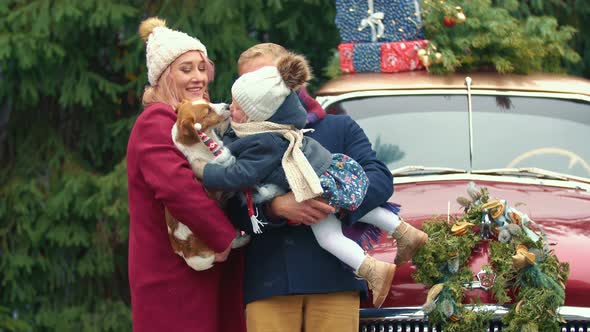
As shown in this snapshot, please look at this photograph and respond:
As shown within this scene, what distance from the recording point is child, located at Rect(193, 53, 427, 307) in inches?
158

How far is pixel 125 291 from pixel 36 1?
6.62ft

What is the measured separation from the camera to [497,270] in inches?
174

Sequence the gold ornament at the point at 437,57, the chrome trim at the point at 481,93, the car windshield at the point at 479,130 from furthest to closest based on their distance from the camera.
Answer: the gold ornament at the point at 437,57 < the chrome trim at the point at 481,93 < the car windshield at the point at 479,130

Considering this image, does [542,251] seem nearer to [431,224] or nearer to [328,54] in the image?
[431,224]

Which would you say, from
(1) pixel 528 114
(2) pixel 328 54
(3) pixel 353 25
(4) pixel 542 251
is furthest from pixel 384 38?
(4) pixel 542 251

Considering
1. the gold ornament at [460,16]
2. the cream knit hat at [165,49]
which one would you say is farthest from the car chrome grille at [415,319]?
the gold ornament at [460,16]

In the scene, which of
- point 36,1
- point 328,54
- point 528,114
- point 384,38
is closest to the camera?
point 528,114

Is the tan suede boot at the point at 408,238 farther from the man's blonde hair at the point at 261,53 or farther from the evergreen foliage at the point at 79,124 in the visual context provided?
the evergreen foliage at the point at 79,124

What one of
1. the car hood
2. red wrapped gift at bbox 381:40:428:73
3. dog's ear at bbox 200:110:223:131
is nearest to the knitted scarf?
dog's ear at bbox 200:110:223:131

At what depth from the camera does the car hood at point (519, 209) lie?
4.45 meters

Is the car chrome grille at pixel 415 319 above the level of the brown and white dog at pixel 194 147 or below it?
below

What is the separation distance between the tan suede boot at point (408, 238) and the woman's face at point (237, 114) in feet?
2.36

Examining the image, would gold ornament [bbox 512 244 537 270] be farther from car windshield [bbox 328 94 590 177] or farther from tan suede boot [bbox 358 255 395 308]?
car windshield [bbox 328 94 590 177]

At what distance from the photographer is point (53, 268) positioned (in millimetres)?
7773
